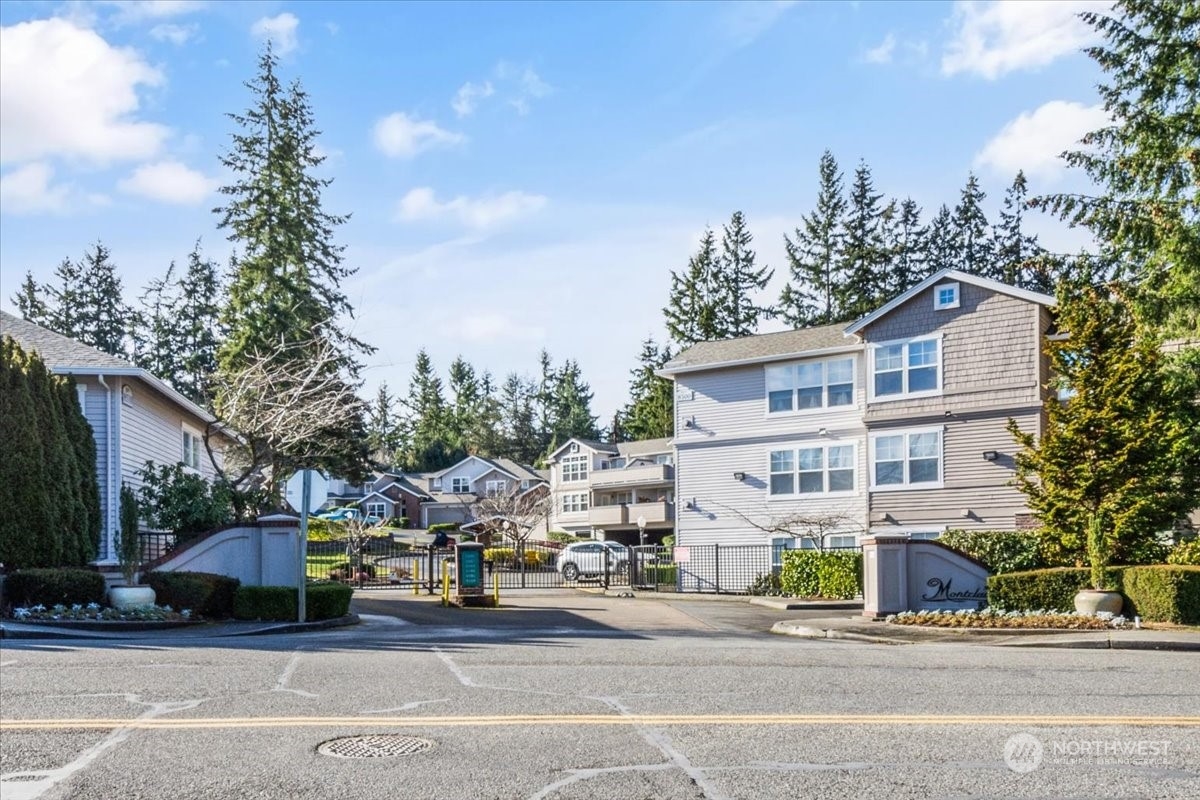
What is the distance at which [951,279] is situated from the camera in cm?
3173

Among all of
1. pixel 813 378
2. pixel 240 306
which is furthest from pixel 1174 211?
pixel 240 306

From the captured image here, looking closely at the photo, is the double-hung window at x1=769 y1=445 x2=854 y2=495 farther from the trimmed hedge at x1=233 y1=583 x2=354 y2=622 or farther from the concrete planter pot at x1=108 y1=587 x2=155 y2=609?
the concrete planter pot at x1=108 y1=587 x2=155 y2=609

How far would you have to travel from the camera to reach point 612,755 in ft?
23.9

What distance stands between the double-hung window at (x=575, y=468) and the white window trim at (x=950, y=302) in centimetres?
3991

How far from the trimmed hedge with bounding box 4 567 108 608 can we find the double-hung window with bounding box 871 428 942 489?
21.3 metres

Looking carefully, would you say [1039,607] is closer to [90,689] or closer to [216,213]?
[90,689]

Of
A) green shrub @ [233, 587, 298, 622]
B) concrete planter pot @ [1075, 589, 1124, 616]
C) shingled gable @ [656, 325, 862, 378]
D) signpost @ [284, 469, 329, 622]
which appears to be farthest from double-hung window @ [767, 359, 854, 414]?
green shrub @ [233, 587, 298, 622]

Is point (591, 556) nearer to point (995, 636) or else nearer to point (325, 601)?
point (325, 601)

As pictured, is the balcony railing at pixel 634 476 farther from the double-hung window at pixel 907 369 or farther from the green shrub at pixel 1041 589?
the green shrub at pixel 1041 589

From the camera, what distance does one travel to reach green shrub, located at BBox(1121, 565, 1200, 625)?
18.8 metres

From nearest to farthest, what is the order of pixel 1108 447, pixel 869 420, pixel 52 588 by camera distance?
pixel 52 588, pixel 1108 447, pixel 869 420

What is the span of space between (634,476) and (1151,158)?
3936 cm

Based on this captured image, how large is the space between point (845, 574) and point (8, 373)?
19.6 meters

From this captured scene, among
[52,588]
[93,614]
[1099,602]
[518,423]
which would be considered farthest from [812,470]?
[518,423]
